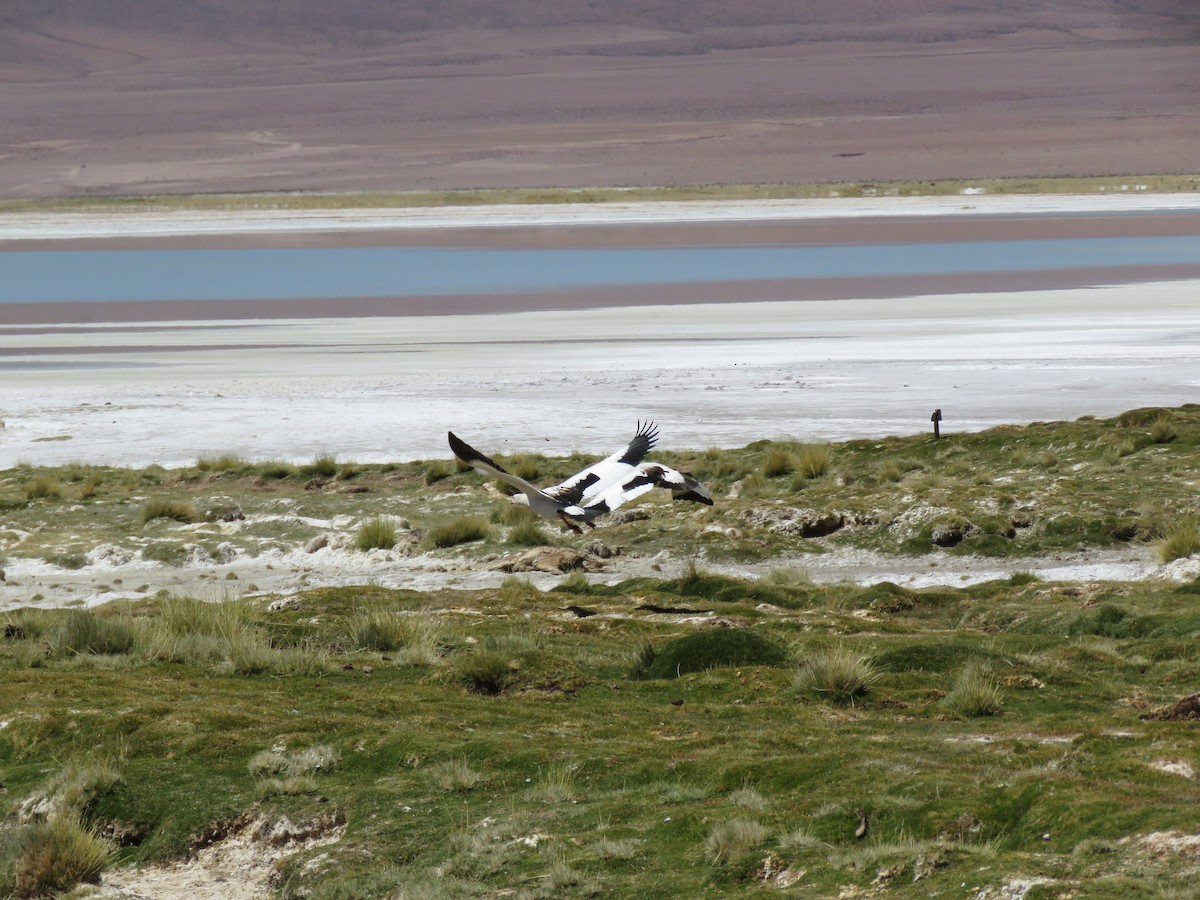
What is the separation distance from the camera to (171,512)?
61.6ft

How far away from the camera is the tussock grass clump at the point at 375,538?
1741 centimetres

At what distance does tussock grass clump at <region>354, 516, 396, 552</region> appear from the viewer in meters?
17.4

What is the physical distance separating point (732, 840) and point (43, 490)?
52.7ft

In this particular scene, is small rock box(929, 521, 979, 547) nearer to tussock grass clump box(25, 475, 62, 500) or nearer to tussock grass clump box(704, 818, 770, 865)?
tussock grass clump box(704, 818, 770, 865)

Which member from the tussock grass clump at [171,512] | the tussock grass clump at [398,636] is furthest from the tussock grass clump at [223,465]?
the tussock grass clump at [398,636]

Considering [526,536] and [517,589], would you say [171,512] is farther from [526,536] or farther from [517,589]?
[517,589]

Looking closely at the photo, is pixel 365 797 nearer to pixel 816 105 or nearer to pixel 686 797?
pixel 686 797

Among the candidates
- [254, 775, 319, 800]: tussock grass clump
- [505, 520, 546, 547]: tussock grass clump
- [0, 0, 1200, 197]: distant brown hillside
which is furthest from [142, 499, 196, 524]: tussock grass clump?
[0, 0, 1200, 197]: distant brown hillside

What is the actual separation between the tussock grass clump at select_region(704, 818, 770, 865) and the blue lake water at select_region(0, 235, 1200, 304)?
40.4m

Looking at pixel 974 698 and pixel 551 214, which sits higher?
pixel 551 214

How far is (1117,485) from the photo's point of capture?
1723 centimetres

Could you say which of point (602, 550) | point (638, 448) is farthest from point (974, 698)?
point (602, 550)

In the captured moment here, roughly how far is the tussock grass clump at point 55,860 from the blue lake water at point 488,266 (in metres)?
39.5

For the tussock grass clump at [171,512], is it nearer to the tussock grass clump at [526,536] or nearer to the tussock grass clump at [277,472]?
the tussock grass clump at [277,472]
